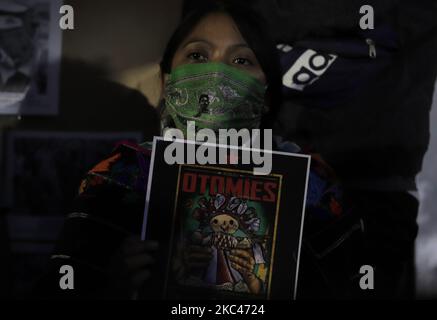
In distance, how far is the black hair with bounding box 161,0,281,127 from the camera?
1.75 m

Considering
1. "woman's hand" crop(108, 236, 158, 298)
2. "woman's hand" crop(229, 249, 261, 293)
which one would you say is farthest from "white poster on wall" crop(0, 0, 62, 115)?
"woman's hand" crop(229, 249, 261, 293)

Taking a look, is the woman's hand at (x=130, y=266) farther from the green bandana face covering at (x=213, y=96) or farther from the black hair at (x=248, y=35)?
the black hair at (x=248, y=35)

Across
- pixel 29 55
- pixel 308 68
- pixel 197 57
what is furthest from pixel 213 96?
pixel 29 55

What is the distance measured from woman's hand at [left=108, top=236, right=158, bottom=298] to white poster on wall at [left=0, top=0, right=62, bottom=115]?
0.46 metres

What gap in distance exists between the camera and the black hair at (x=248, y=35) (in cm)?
175

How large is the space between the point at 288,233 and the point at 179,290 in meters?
0.30

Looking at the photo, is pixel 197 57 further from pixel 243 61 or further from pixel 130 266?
pixel 130 266

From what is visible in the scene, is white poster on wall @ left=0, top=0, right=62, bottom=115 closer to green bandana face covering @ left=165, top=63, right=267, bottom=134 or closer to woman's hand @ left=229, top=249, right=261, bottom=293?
green bandana face covering @ left=165, top=63, right=267, bottom=134

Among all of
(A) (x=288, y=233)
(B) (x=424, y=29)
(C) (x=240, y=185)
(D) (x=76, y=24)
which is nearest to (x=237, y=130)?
(C) (x=240, y=185)

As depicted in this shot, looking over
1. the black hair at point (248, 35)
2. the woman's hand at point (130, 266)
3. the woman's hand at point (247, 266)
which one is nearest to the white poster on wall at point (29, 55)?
the black hair at point (248, 35)

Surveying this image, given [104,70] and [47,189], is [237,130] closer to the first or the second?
[104,70]

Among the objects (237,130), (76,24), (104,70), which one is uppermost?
(76,24)

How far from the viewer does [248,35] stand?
1.74 meters

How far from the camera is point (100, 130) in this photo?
182 centimetres
